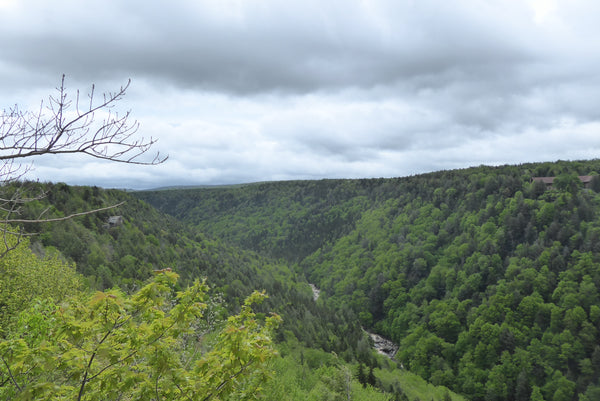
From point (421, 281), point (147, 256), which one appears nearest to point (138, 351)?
point (147, 256)

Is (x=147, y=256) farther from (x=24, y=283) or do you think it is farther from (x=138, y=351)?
(x=138, y=351)

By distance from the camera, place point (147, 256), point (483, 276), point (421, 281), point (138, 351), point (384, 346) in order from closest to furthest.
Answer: point (138, 351) → point (147, 256) → point (483, 276) → point (384, 346) → point (421, 281)

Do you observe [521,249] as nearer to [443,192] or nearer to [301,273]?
[443,192]

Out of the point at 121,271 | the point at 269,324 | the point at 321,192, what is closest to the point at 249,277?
the point at 121,271

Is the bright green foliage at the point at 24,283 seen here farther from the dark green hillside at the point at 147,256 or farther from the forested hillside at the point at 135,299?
the dark green hillside at the point at 147,256

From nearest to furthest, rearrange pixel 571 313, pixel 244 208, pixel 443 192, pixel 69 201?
pixel 69 201 → pixel 571 313 → pixel 443 192 → pixel 244 208

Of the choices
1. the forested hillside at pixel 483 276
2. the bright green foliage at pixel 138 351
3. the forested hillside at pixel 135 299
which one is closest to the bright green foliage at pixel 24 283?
the forested hillside at pixel 135 299

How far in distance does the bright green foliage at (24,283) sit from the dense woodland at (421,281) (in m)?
0.09

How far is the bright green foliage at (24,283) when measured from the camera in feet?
57.4

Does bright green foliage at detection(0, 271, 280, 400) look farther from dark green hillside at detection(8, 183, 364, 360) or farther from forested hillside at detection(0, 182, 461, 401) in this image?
dark green hillside at detection(8, 183, 364, 360)

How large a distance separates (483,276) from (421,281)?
15.3 m

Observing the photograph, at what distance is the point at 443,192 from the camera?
10900cm

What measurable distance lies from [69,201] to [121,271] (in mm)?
17618

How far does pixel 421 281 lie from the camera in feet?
295
